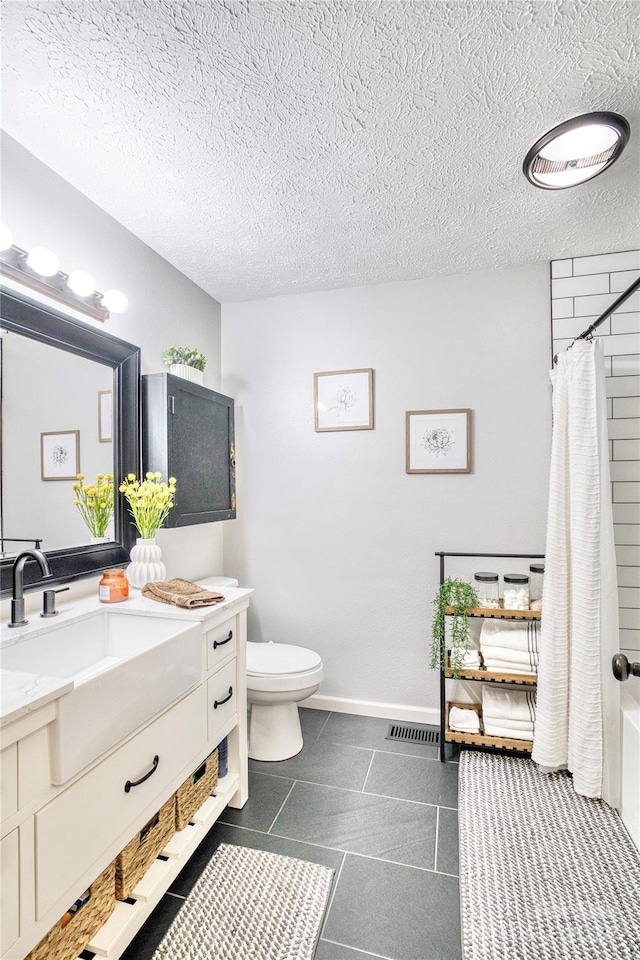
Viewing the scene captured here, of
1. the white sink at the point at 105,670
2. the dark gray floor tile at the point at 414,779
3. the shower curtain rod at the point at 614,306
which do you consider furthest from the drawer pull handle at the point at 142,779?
the shower curtain rod at the point at 614,306

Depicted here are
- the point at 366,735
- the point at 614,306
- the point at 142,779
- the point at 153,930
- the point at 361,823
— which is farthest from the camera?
the point at 366,735

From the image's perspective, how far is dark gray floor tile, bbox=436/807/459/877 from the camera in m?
1.59

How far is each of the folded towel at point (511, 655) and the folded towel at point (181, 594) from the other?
48.9 inches

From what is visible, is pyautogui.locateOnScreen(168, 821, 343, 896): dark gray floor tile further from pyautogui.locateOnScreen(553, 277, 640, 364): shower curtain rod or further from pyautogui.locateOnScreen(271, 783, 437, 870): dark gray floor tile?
pyautogui.locateOnScreen(553, 277, 640, 364): shower curtain rod

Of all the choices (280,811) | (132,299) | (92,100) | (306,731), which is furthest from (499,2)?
(306,731)

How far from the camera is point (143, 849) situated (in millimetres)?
1319

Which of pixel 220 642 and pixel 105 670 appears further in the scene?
pixel 220 642

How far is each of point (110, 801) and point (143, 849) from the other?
32cm

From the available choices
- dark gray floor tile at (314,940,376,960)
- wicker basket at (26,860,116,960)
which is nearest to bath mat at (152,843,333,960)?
dark gray floor tile at (314,940,376,960)

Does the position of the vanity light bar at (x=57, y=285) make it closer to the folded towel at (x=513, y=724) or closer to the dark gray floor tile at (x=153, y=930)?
the dark gray floor tile at (x=153, y=930)

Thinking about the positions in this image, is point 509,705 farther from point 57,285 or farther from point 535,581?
point 57,285

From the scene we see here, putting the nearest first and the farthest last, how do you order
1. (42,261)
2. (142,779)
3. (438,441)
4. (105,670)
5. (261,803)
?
(105,670)
(142,779)
(42,261)
(261,803)
(438,441)

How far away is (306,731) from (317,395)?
1832 mm

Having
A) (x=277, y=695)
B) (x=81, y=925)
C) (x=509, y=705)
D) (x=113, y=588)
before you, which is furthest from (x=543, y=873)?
(x=113, y=588)
